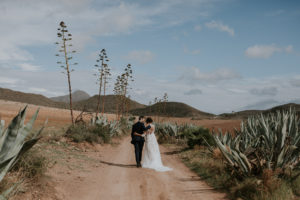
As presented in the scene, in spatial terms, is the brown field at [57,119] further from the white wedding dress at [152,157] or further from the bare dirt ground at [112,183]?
the bare dirt ground at [112,183]

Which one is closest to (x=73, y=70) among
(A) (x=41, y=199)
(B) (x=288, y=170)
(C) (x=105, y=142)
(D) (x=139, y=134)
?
(C) (x=105, y=142)

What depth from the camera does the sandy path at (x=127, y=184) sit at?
227 inches

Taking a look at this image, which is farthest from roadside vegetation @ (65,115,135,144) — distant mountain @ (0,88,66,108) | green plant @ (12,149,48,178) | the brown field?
distant mountain @ (0,88,66,108)

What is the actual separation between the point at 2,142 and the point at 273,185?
4.79m

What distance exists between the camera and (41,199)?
5.03m

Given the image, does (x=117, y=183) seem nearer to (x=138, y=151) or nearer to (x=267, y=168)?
(x=138, y=151)

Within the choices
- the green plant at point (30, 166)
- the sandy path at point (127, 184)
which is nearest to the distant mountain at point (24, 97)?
the sandy path at point (127, 184)

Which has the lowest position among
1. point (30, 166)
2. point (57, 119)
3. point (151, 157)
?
point (151, 157)

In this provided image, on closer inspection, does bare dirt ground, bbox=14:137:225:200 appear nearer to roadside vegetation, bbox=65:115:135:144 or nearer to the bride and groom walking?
the bride and groom walking

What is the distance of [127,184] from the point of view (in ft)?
21.9

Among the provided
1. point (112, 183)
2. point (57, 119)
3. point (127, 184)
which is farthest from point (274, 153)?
point (57, 119)

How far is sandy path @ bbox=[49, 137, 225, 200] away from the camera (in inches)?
227

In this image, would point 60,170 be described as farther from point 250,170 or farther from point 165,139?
point 165,139

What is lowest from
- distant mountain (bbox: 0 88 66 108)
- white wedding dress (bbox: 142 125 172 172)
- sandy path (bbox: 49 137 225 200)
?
sandy path (bbox: 49 137 225 200)
